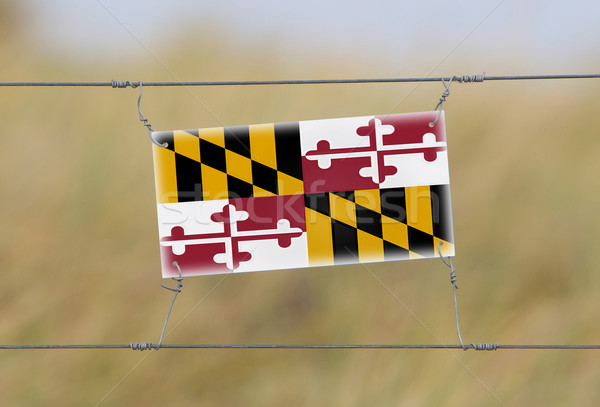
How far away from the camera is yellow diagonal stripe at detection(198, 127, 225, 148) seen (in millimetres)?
2262

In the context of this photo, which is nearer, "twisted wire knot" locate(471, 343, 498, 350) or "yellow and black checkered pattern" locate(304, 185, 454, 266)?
"twisted wire knot" locate(471, 343, 498, 350)

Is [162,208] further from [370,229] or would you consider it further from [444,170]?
[444,170]

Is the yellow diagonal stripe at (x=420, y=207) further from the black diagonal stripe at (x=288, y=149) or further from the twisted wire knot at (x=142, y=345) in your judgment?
the twisted wire knot at (x=142, y=345)

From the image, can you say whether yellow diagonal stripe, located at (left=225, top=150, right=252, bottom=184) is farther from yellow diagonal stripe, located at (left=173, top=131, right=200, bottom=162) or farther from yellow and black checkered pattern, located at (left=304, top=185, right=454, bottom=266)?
yellow and black checkered pattern, located at (left=304, top=185, right=454, bottom=266)

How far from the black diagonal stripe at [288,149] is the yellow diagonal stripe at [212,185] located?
17 centimetres

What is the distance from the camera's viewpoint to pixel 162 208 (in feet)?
7.36

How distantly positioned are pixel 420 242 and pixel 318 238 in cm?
30

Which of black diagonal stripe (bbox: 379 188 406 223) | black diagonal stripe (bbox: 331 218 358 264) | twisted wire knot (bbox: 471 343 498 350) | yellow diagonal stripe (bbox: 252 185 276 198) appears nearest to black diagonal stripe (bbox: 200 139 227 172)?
yellow diagonal stripe (bbox: 252 185 276 198)

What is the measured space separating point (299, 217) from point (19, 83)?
897mm

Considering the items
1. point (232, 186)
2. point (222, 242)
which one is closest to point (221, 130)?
point (232, 186)

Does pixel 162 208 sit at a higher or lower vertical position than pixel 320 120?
lower

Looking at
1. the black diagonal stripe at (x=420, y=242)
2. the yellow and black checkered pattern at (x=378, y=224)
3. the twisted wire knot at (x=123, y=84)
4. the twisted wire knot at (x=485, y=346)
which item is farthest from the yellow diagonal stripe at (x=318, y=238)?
the twisted wire knot at (x=123, y=84)

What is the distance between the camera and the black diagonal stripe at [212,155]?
2.26 meters

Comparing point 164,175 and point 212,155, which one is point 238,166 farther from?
point 164,175
